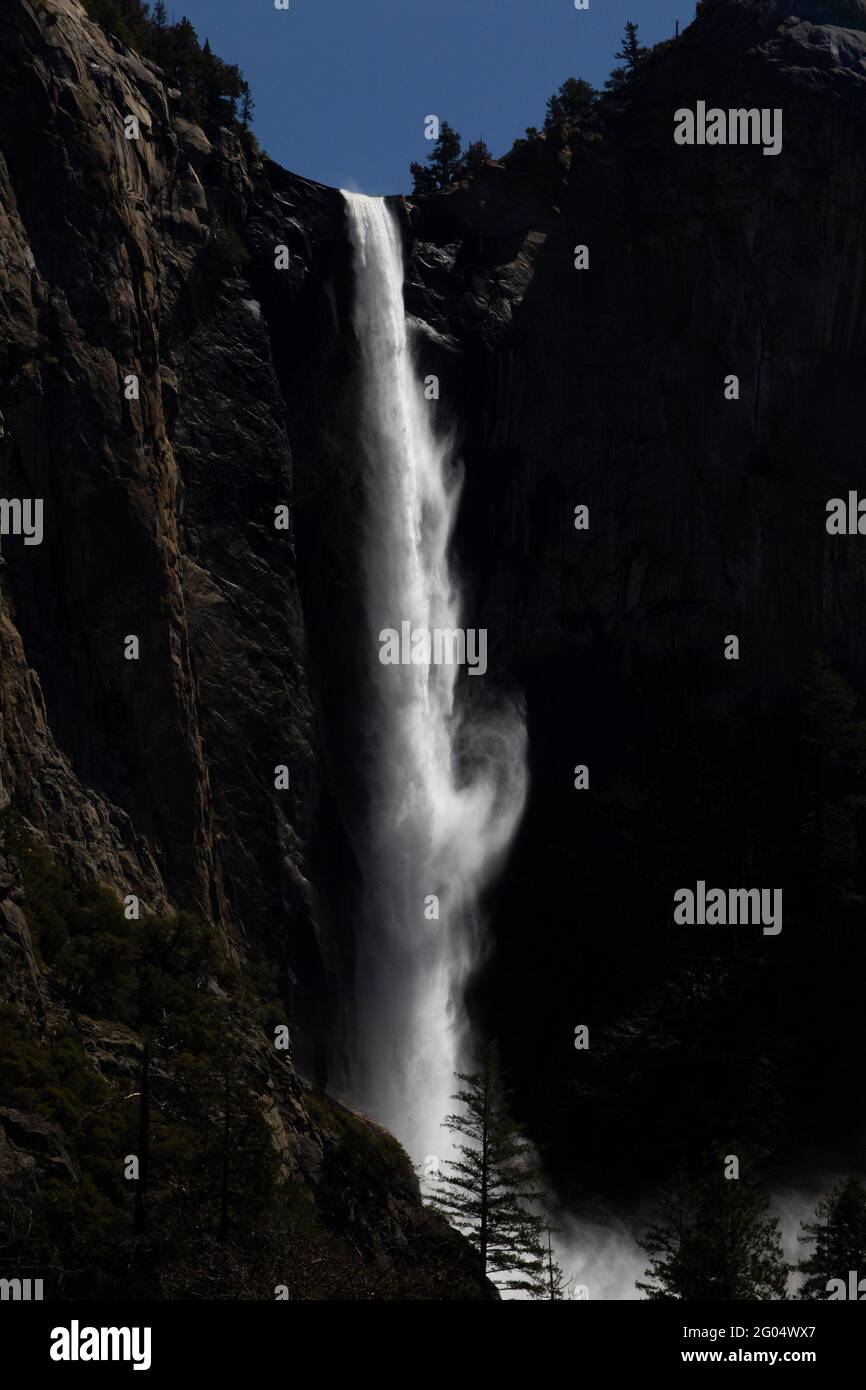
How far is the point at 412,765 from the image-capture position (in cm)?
6800

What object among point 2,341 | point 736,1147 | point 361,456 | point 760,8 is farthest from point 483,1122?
point 760,8

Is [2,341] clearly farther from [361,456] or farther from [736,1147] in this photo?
[736,1147]

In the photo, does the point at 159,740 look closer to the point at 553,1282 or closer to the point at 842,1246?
the point at 553,1282

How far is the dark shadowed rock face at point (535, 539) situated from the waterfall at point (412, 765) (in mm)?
1072

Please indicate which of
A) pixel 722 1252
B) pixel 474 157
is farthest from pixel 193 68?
pixel 722 1252

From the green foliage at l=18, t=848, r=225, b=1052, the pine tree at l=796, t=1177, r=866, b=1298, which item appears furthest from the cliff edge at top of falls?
the pine tree at l=796, t=1177, r=866, b=1298

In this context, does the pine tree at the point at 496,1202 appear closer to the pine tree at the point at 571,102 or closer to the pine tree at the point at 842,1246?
the pine tree at the point at 842,1246

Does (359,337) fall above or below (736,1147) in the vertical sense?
above

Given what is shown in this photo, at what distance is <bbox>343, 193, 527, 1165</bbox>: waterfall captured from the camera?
64.0 metres

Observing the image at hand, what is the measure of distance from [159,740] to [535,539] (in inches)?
970

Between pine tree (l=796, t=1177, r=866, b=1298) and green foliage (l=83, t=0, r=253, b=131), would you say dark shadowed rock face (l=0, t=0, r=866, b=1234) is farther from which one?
pine tree (l=796, t=1177, r=866, b=1298)
